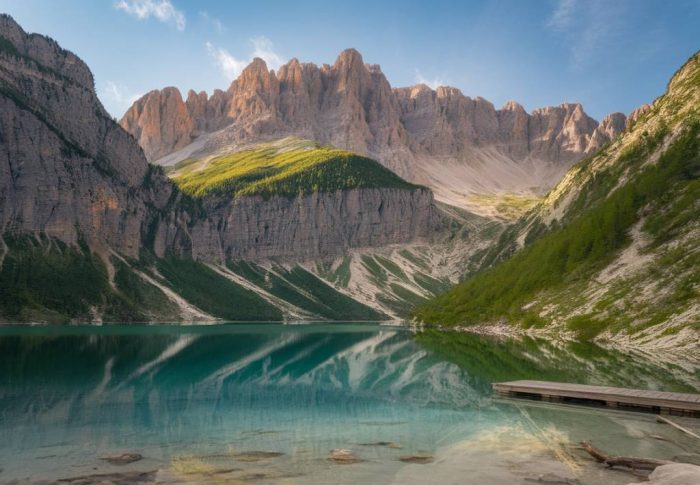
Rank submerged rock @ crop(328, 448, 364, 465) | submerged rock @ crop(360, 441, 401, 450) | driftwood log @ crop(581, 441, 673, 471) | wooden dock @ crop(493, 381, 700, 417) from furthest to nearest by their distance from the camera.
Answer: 1. wooden dock @ crop(493, 381, 700, 417)
2. submerged rock @ crop(360, 441, 401, 450)
3. submerged rock @ crop(328, 448, 364, 465)
4. driftwood log @ crop(581, 441, 673, 471)

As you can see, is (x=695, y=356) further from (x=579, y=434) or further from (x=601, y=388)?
(x=579, y=434)

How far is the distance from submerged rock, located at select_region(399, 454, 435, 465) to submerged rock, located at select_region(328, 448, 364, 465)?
7.03 feet

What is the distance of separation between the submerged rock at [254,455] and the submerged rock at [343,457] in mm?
2678

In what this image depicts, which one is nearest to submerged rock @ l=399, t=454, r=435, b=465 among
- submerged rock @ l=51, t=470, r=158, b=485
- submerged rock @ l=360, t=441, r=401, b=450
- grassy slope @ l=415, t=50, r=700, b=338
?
submerged rock @ l=360, t=441, r=401, b=450

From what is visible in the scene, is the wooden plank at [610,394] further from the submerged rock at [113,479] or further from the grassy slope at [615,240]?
the grassy slope at [615,240]

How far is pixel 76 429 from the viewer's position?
34.7 m

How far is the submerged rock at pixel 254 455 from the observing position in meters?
28.8

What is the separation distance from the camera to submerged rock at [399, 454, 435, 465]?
94.8 ft

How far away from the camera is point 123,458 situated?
92.1ft

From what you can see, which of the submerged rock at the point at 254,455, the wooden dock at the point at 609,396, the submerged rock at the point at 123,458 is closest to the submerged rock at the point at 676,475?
the submerged rock at the point at 254,455

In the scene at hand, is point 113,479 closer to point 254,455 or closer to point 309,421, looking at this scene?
point 254,455

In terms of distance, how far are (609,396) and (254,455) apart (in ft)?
98.2

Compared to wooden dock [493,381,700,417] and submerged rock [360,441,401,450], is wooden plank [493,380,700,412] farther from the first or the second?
submerged rock [360,441,401,450]

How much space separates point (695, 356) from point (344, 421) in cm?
5867
